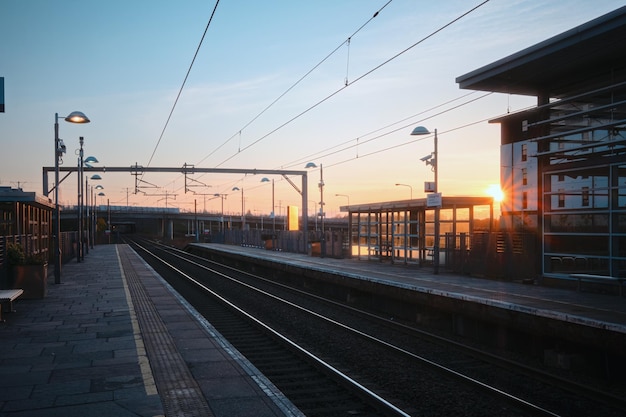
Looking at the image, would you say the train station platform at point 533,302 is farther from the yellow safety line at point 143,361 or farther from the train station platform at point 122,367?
the yellow safety line at point 143,361

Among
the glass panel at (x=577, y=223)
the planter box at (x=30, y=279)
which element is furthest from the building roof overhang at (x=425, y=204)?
the planter box at (x=30, y=279)

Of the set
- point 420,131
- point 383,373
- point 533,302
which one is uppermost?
point 420,131

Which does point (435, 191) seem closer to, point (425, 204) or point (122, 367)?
point (425, 204)

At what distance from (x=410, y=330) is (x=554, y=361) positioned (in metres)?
3.47

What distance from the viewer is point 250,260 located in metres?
36.4

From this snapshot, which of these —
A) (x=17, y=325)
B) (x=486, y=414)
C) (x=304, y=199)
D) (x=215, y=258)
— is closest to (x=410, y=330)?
(x=486, y=414)

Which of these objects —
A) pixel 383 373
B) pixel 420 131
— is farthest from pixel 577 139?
pixel 383 373

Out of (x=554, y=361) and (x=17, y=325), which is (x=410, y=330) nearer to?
(x=554, y=361)

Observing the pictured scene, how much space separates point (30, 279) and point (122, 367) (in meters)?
9.50

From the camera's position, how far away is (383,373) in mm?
9633

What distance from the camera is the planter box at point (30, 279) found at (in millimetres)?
16391

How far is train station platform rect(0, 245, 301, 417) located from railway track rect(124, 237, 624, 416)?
74 centimetres

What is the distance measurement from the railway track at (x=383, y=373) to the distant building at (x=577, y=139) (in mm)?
5568

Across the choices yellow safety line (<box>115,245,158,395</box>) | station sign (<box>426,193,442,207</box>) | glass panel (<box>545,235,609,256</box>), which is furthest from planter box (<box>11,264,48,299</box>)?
glass panel (<box>545,235,609,256</box>)
